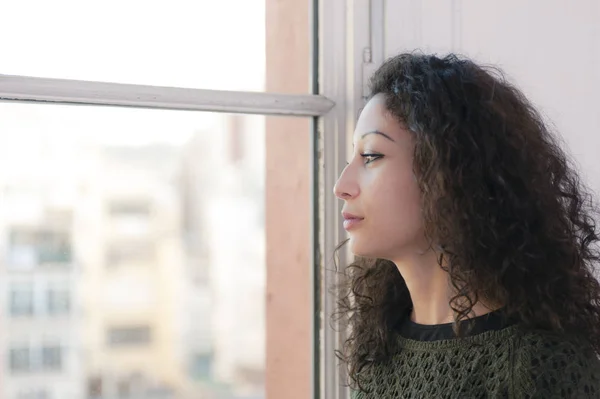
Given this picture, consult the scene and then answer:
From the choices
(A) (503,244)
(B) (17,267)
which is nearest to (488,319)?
(A) (503,244)

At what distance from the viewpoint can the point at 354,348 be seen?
1.41 meters

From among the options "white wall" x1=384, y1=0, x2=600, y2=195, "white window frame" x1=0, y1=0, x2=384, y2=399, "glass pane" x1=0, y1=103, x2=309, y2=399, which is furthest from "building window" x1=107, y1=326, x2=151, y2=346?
"white wall" x1=384, y1=0, x2=600, y2=195

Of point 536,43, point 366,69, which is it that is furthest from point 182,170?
point 536,43

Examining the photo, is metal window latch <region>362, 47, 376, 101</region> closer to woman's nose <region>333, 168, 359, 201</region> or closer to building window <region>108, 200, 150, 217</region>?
woman's nose <region>333, 168, 359, 201</region>

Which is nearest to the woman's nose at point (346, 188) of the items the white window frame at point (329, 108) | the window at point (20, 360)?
the white window frame at point (329, 108)

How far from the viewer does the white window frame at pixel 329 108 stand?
58.5 inches

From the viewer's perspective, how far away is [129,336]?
4.63 ft

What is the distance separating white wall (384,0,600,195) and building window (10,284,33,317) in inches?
30.8

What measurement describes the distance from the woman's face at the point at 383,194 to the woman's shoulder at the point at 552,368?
8.8 inches

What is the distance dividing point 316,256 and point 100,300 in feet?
1.36

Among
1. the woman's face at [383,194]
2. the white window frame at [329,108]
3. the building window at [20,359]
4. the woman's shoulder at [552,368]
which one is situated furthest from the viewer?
the white window frame at [329,108]

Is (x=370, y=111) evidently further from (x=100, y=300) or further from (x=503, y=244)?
(x=100, y=300)

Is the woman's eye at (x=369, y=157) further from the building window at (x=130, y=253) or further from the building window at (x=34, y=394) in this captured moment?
the building window at (x=34, y=394)

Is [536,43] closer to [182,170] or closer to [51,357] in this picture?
[182,170]
